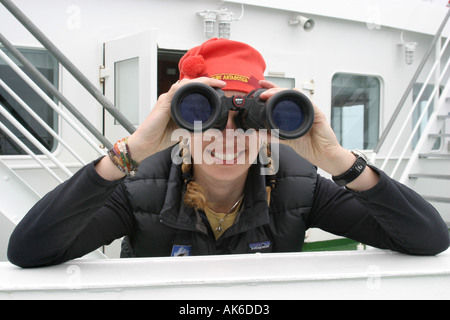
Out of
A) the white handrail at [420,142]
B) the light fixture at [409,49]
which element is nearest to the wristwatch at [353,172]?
the white handrail at [420,142]

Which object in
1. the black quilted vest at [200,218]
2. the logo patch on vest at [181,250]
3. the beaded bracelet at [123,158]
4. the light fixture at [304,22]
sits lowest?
the logo patch on vest at [181,250]

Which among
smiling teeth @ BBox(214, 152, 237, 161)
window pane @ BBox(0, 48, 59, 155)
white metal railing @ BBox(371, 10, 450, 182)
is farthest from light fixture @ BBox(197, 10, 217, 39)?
smiling teeth @ BBox(214, 152, 237, 161)

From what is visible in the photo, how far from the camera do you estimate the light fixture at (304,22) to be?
116 inches

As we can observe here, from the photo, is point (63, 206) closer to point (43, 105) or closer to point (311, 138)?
point (311, 138)

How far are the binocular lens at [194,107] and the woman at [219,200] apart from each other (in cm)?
3

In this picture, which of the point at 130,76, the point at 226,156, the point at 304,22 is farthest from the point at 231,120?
the point at 304,22

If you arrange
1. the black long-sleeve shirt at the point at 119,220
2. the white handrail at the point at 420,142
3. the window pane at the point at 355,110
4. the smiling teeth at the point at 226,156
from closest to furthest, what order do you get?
the black long-sleeve shirt at the point at 119,220
the smiling teeth at the point at 226,156
the white handrail at the point at 420,142
the window pane at the point at 355,110

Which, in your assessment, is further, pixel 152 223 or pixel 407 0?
pixel 407 0

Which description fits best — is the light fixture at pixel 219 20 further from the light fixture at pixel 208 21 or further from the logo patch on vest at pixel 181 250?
the logo patch on vest at pixel 181 250

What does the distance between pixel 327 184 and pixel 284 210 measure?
156 mm

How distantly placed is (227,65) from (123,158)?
424mm

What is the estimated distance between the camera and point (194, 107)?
85cm
